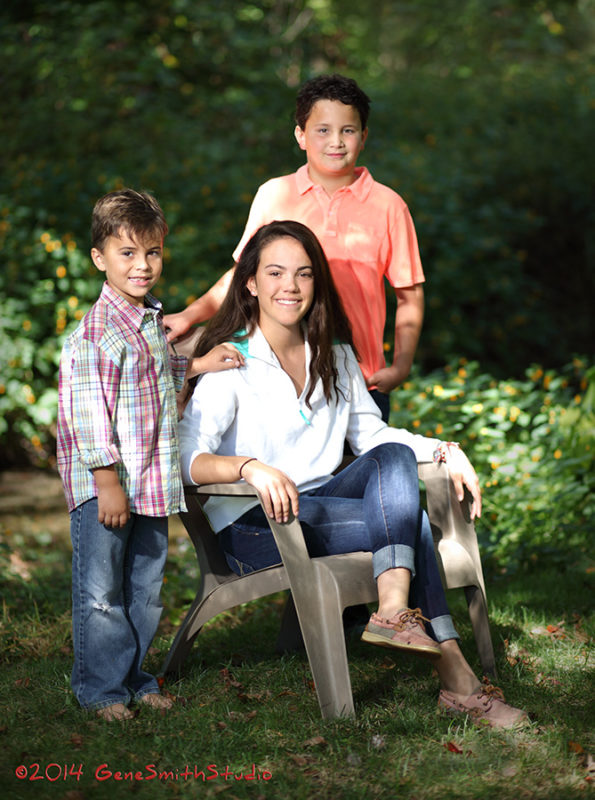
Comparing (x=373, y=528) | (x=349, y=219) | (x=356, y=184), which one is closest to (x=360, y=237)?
(x=349, y=219)

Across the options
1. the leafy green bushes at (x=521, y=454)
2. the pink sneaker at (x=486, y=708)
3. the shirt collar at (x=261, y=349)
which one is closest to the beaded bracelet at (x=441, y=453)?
the shirt collar at (x=261, y=349)

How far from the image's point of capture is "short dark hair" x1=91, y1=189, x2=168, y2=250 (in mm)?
2736

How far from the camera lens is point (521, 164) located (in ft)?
Result: 27.1

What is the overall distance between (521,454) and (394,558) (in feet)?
7.08

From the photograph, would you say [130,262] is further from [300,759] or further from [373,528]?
[300,759]

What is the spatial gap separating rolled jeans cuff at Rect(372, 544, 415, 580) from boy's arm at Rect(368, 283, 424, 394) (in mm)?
752

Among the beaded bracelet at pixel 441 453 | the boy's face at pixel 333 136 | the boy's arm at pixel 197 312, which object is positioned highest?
the boy's face at pixel 333 136

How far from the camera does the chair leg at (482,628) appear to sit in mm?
3100

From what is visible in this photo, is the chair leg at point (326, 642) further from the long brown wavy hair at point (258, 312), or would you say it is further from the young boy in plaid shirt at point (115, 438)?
the long brown wavy hair at point (258, 312)

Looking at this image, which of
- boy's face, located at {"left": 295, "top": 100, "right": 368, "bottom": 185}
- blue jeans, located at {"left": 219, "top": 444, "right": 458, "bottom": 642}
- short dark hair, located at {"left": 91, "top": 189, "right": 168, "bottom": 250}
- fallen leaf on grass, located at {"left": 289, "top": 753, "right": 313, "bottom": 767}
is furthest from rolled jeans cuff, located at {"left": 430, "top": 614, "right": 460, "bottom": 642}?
boy's face, located at {"left": 295, "top": 100, "right": 368, "bottom": 185}

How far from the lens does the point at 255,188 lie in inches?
273

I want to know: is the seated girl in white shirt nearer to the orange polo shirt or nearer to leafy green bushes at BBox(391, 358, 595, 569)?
the orange polo shirt

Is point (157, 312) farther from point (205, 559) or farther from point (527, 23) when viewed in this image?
point (527, 23)

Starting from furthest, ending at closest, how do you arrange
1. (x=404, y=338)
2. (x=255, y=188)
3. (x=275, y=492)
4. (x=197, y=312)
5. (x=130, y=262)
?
1. (x=255, y=188)
2. (x=404, y=338)
3. (x=197, y=312)
4. (x=130, y=262)
5. (x=275, y=492)
